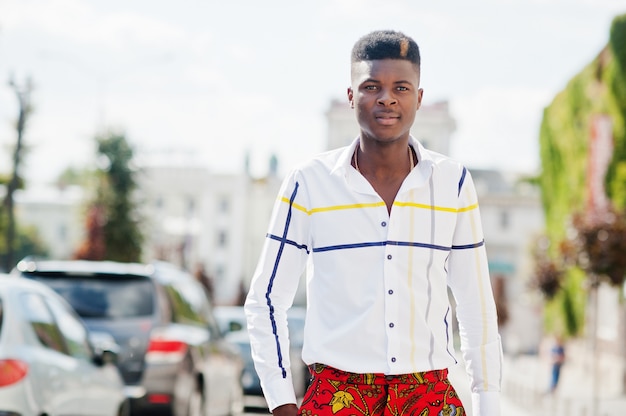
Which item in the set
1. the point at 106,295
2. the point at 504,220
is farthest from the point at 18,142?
the point at 504,220

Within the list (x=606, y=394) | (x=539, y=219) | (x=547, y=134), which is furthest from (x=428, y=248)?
(x=539, y=219)

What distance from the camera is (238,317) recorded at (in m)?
25.5

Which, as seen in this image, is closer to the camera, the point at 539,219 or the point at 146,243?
the point at 146,243

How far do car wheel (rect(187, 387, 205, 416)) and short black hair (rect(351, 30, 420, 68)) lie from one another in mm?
7777

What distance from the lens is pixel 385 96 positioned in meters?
3.86

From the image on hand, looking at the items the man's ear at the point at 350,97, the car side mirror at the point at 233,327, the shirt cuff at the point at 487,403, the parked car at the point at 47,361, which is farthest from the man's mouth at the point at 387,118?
the car side mirror at the point at 233,327

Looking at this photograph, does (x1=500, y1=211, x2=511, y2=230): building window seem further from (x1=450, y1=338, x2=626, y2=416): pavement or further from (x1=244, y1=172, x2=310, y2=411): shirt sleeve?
(x1=244, y1=172, x2=310, y2=411): shirt sleeve

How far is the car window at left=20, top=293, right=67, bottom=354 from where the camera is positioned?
776cm

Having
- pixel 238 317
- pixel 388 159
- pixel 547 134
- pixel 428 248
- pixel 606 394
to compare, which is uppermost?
pixel 547 134

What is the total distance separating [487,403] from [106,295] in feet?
24.2

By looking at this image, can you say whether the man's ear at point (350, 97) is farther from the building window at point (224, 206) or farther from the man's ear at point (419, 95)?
the building window at point (224, 206)

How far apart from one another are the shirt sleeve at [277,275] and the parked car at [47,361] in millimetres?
3414

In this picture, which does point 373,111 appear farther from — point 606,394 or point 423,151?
point 606,394

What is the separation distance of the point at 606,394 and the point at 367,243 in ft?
88.5
